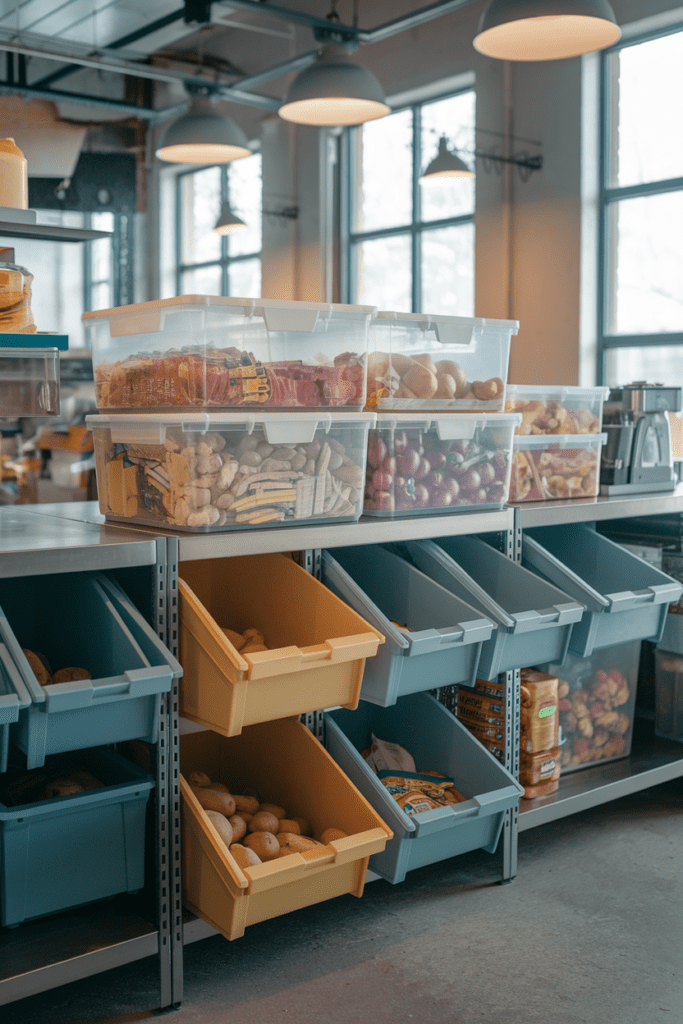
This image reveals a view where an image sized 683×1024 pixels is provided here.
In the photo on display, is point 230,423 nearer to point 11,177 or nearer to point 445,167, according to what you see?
point 11,177

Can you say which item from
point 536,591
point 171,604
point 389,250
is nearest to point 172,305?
point 171,604

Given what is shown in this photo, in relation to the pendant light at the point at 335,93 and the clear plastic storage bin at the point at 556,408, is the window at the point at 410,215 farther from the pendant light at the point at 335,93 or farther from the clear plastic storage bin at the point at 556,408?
the clear plastic storage bin at the point at 556,408

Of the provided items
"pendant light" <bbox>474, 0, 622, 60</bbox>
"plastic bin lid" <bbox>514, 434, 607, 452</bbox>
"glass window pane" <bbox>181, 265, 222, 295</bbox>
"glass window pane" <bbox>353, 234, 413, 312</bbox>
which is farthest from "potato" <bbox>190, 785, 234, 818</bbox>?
"glass window pane" <bbox>181, 265, 222, 295</bbox>

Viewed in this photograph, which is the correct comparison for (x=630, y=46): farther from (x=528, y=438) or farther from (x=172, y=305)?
(x=172, y=305)

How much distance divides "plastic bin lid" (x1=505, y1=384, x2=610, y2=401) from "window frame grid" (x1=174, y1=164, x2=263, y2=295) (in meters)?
7.17

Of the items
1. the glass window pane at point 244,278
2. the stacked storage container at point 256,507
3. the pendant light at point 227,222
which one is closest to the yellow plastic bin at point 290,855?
the stacked storage container at point 256,507

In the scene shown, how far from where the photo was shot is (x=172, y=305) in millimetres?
2334

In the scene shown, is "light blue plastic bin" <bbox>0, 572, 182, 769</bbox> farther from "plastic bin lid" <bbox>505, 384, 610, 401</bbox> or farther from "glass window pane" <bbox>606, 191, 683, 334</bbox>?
"glass window pane" <bbox>606, 191, 683, 334</bbox>

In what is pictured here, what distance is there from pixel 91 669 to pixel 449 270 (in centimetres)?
665

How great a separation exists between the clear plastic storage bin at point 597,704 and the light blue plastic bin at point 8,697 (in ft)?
6.13

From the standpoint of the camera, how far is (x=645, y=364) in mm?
6965

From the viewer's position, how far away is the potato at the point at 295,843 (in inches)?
91.7

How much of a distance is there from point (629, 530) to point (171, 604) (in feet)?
7.05

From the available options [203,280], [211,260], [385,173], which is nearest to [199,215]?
[211,260]
